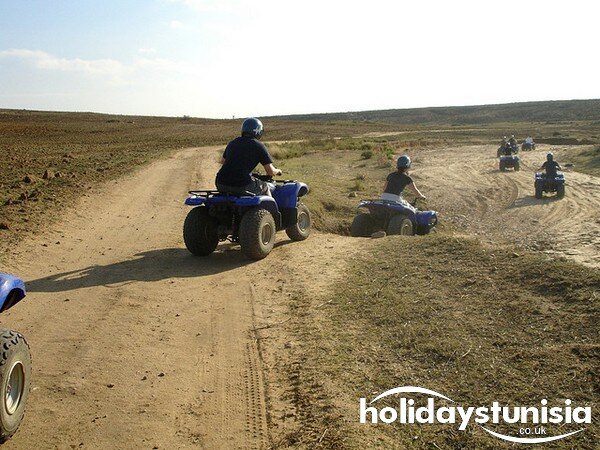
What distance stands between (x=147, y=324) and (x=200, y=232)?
10.6 ft

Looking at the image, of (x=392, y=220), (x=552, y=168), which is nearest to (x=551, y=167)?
(x=552, y=168)

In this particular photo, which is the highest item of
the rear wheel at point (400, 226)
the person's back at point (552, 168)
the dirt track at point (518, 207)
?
the person's back at point (552, 168)

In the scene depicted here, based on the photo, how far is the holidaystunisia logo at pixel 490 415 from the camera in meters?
4.36

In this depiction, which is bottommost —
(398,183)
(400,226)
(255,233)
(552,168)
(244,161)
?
(400,226)

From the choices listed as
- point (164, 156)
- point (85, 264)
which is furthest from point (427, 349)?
point (164, 156)

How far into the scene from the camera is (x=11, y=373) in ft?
14.4

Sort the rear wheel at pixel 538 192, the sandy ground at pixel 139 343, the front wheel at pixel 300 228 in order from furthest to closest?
1. the rear wheel at pixel 538 192
2. the front wheel at pixel 300 228
3. the sandy ground at pixel 139 343

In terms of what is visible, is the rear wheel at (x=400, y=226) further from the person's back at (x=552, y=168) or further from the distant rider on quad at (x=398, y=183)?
the person's back at (x=552, y=168)

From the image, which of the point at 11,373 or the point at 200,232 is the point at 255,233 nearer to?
the point at 200,232

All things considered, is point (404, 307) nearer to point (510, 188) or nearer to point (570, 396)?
point (570, 396)

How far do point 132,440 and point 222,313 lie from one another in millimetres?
2792

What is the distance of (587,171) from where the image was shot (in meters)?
27.0

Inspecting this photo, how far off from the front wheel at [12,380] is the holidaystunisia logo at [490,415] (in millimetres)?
2479

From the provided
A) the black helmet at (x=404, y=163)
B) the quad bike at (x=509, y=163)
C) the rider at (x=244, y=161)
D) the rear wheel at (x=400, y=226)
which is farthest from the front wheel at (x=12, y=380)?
the quad bike at (x=509, y=163)
